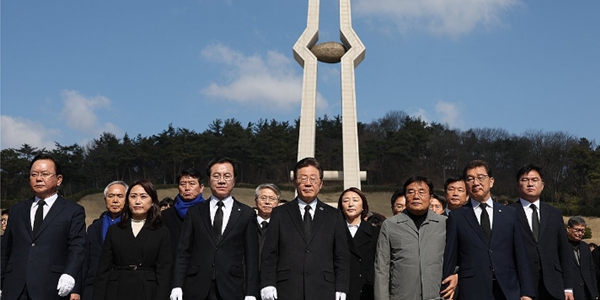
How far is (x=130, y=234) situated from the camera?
157 inches

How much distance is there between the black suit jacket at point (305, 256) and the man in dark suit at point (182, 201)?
3.70 ft

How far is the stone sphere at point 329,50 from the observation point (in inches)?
683

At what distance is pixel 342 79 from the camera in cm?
1738

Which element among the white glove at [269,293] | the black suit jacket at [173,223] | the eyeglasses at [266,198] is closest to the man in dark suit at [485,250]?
the white glove at [269,293]

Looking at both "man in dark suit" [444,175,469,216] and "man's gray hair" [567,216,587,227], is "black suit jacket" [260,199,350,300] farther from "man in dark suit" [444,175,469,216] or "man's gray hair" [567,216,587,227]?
"man's gray hair" [567,216,587,227]

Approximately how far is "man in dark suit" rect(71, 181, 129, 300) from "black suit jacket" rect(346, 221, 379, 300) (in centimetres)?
191

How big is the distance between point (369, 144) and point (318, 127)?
20.0 ft

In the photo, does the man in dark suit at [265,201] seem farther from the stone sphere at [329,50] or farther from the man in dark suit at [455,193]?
the stone sphere at [329,50]

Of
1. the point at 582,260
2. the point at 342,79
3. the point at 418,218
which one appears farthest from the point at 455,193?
the point at 342,79

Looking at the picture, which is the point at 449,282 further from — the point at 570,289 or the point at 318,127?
the point at 318,127

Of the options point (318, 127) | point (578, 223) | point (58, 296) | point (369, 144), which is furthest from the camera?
point (318, 127)

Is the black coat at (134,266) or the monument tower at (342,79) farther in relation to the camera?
the monument tower at (342,79)

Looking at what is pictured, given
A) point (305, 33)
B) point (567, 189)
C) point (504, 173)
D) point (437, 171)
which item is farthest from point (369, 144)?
point (305, 33)

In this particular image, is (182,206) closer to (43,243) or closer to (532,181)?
(43,243)
